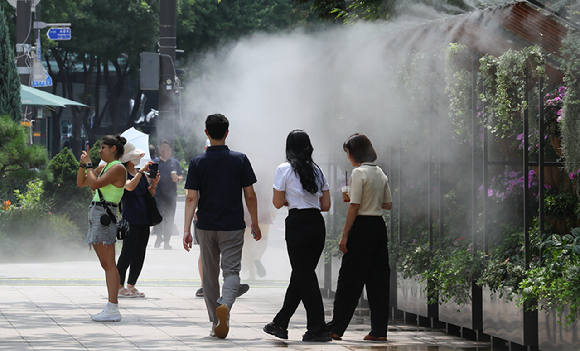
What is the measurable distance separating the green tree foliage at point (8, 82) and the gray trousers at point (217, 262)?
9463 millimetres

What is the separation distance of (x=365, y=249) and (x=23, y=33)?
11564mm

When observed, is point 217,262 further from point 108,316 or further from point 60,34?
point 60,34

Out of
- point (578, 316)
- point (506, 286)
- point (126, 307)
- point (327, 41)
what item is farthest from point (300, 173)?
point (327, 41)

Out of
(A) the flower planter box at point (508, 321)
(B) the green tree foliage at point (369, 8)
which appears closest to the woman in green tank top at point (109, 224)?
(A) the flower planter box at point (508, 321)

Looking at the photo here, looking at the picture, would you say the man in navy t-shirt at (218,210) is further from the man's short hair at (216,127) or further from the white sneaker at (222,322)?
the white sneaker at (222,322)


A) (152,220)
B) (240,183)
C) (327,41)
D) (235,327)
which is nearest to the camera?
(240,183)

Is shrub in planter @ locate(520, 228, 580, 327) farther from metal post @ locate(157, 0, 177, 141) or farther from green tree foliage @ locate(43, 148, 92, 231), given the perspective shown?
metal post @ locate(157, 0, 177, 141)

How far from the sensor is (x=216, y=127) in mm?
6375

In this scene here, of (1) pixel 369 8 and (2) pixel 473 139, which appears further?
(1) pixel 369 8

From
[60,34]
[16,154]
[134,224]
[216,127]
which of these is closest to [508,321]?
[216,127]

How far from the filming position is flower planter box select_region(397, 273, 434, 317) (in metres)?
7.21

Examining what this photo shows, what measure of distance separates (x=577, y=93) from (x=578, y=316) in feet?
4.60

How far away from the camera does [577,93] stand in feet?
17.1

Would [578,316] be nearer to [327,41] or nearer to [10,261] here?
[327,41]
